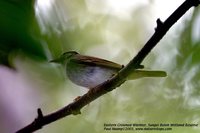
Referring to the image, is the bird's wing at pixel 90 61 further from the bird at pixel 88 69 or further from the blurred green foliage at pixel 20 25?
the blurred green foliage at pixel 20 25

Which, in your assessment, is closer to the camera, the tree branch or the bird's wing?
the tree branch

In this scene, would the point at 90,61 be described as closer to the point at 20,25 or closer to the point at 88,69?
the point at 88,69

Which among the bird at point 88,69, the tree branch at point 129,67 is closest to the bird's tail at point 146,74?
the bird at point 88,69

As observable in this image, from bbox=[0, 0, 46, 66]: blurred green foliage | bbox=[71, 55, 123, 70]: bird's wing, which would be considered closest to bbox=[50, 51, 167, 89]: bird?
bbox=[71, 55, 123, 70]: bird's wing

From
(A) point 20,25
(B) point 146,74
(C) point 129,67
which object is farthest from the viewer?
(B) point 146,74

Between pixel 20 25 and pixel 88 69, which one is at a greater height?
pixel 88 69

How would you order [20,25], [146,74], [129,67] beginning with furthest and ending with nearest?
1. [146,74]
2. [129,67]
3. [20,25]

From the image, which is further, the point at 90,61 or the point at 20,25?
the point at 90,61

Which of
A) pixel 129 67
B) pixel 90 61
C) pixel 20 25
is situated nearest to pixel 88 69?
pixel 90 61

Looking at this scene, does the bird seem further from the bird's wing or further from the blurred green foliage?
the blurred green foliage

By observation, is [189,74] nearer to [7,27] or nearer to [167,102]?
[167,102]
